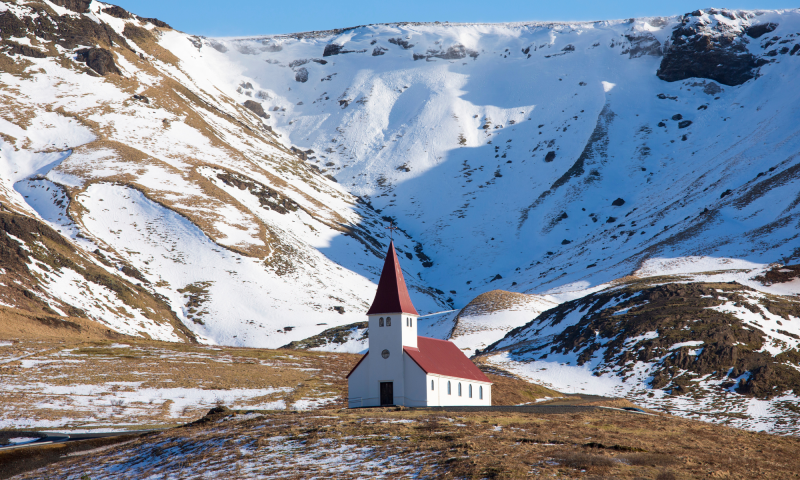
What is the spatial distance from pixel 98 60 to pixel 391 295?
161 m

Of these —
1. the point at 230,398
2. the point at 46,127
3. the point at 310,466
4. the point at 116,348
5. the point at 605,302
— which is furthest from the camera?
the point at 46,127

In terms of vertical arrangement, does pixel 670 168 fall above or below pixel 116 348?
above

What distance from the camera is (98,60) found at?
17638 centimetres

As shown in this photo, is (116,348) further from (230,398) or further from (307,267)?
(307,267)

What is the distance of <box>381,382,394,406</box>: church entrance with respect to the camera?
139 ft

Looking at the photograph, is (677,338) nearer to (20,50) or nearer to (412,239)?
(412,239)

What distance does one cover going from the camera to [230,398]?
48938mm

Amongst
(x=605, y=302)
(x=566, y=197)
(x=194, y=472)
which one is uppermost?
(x=566, y=197)

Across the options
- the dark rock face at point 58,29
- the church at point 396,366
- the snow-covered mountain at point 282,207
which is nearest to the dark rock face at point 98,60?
the snow-covered mountain at point 282,207

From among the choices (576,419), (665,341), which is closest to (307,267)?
(665,341)

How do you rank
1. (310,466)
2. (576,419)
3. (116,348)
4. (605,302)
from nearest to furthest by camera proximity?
(310,466) → (576,419) → (116,348) → (605,302)

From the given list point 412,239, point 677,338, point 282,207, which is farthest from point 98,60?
point 677,338

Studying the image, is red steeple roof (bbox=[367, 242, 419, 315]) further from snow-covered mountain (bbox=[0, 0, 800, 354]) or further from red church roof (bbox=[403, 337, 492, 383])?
snow-covered mountain (bbox=[0, 0, 800, 354])

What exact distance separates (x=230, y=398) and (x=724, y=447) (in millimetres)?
32897
